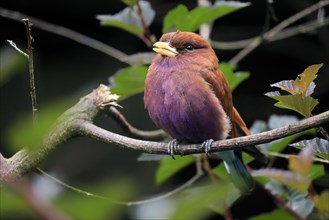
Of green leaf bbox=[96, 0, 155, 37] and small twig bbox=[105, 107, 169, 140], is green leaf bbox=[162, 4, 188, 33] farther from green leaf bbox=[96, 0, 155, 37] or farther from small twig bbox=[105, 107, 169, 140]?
small twig bbox=[105, 107, 169, 140]

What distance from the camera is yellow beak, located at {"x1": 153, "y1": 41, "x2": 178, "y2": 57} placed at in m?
2.17

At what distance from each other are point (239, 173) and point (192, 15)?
25.8 inches

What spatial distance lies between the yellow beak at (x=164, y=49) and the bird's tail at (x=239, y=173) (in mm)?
491

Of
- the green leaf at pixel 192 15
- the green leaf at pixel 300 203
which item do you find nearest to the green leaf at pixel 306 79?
the green leaf at pixel 300 203

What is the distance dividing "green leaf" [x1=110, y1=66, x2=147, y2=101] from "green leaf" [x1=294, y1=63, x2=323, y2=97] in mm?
1082

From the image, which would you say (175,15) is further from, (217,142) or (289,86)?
(289,86)

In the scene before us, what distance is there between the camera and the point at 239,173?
2227 mm

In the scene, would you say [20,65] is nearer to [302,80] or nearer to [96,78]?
[302,80]

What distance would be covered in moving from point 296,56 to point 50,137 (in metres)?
2.37

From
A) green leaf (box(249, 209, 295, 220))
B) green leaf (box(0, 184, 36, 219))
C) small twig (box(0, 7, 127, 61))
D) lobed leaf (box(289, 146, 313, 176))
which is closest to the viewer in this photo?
green leaf (box(0, 184, 36, 219))

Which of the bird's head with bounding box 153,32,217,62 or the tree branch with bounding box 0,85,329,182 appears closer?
the tree branch with bounding box 0,85,329,182

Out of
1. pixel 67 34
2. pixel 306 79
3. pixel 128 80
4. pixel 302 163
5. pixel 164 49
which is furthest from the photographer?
pixel 67 34

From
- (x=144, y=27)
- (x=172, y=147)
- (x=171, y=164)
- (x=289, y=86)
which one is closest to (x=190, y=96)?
(x=172, y=147)

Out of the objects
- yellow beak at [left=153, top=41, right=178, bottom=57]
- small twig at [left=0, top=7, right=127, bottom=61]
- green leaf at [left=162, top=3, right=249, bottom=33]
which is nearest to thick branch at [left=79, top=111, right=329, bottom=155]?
yellow beak at [left=153, top=41, right=178, bottom=57]
